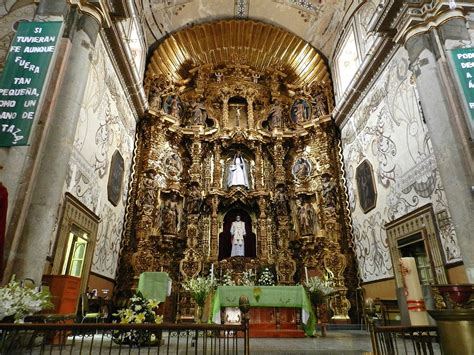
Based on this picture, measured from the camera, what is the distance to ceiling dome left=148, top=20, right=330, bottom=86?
14906 millimetres

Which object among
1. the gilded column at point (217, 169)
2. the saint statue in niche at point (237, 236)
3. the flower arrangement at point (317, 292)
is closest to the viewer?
the flower arrangement at point (317, 292)

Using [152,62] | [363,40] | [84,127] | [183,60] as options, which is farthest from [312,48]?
[84,127]

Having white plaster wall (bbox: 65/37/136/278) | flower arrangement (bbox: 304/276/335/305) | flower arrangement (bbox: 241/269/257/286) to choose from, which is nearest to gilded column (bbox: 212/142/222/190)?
flower arrangement (bbox: 241/269/257/286)

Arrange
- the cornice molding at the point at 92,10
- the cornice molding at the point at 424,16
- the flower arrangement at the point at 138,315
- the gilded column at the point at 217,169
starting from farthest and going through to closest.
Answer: the gilded column at the point at 217,169 → the cornice molding at the point at 424,16 → the cornice molding at the point at 92,10 → the flower arrangement at the point at 138,315

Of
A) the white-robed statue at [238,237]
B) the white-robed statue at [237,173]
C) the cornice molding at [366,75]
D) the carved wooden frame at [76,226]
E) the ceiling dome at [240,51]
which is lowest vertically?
the carved wooden frame at [76,226]

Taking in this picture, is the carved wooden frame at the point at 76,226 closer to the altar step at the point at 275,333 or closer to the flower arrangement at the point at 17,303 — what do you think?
the flower arrangement at the point at 17,303

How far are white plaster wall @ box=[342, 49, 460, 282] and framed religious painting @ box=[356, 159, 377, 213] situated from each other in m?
0.19

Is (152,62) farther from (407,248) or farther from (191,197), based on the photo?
(407,248)

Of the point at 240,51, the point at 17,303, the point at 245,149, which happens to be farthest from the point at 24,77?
the point at 240,51

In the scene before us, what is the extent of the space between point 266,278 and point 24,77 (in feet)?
28.9

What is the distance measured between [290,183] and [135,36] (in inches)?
337

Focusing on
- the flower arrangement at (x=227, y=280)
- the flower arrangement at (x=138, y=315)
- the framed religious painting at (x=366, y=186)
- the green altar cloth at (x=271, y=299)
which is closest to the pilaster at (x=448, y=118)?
the green altar cloth at (x=271, y=299)

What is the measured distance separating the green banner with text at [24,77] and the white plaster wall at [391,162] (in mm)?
8172

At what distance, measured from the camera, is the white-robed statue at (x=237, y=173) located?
45.5 feet
